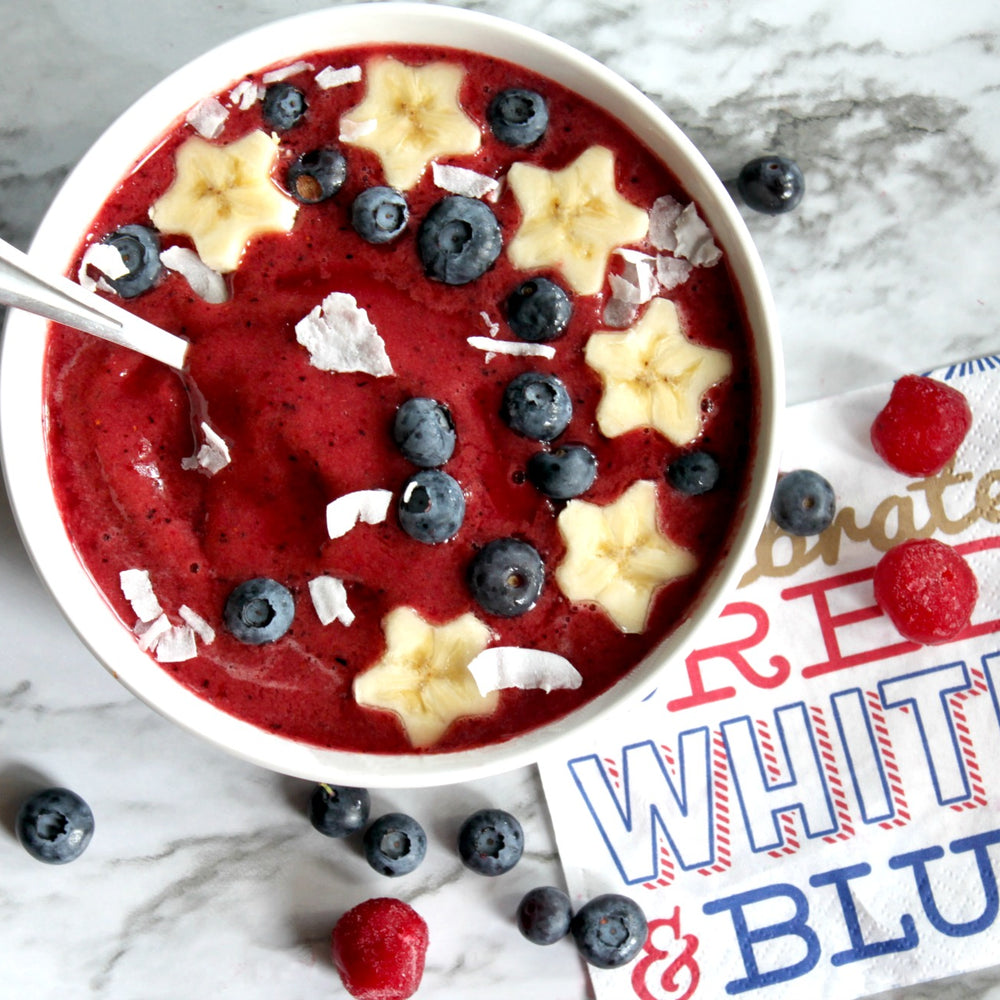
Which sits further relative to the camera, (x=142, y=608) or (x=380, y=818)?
(x=380, y=818)

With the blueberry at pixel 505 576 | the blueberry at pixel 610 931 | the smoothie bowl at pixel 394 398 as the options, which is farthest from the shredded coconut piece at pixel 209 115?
the blueberry at pixel 610 931

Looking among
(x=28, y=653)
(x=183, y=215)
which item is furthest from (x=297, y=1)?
(x=28, y=653)

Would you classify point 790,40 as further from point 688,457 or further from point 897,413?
point 688,457

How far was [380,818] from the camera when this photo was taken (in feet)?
6.66

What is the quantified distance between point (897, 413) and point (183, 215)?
121 cm

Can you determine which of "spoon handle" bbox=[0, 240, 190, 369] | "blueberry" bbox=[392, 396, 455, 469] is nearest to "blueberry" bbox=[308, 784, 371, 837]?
"blueberry" bbox=[392, 396, 455, 469]

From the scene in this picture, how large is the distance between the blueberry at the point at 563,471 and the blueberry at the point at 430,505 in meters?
0.11

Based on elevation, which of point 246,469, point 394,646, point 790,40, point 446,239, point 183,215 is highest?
point 790,40

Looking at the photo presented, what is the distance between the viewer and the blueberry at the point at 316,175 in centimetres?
161

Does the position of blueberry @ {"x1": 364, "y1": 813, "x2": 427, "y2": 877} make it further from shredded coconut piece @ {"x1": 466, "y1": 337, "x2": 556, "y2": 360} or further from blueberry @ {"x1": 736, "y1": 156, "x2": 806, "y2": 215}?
blueberry @ {"x1": 736, "y1": 156, "x2": 806, "y2": 215}

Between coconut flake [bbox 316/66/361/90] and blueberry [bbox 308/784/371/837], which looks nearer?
coconut flake [bbox 316/66/361/90]

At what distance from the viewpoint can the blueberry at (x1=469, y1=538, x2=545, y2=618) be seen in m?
1.60

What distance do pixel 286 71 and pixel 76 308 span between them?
0.47 meters

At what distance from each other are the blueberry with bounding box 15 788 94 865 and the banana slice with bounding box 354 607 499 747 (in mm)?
653
